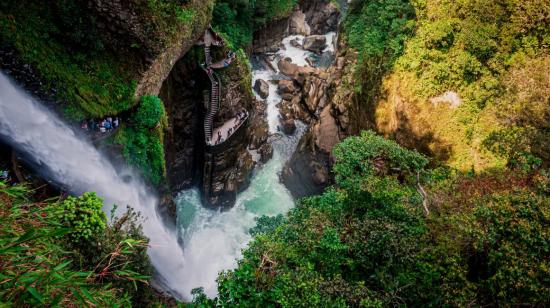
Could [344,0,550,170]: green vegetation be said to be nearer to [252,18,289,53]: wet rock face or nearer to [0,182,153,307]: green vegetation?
[0,182,153,307]: green vegetation

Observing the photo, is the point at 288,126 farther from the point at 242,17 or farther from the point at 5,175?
the point at 5,175

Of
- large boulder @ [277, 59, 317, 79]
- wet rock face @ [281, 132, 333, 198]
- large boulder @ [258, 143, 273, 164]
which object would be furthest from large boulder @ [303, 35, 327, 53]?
large boulder @ [258, 143, 273, 164]

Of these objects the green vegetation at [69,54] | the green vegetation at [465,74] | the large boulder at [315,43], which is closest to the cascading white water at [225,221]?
the green vegetation at [465,74]

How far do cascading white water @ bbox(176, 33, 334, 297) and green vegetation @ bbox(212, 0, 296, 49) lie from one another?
337 inches

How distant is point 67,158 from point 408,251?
42.7 ft

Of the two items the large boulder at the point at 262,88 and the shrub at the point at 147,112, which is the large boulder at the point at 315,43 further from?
the shrub at the point at 147,112

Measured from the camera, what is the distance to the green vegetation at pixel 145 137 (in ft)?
51.7

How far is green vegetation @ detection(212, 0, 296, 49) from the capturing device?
25631 mm

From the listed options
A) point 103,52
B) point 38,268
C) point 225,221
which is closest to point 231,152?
point 225,221

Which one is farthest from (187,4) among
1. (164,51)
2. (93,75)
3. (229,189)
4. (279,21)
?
(279,21)

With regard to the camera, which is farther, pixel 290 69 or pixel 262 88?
pixel 290 69

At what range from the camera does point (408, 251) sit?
9.45 m

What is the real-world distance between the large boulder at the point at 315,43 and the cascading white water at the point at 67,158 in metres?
25.3

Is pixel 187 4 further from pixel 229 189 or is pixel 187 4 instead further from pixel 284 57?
pixel 284 57
